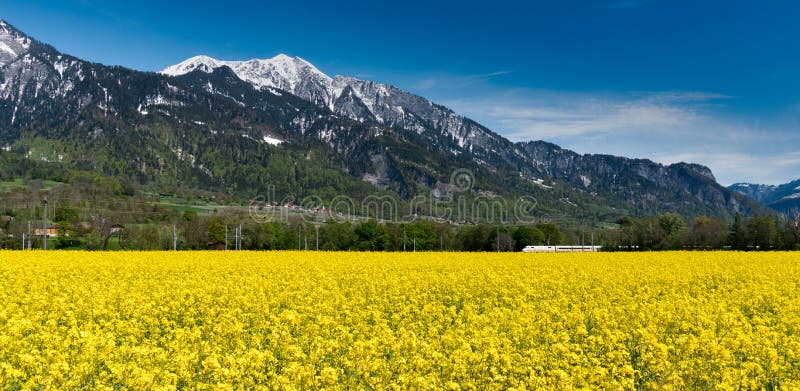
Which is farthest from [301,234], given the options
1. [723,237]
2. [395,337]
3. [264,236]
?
[395,337]

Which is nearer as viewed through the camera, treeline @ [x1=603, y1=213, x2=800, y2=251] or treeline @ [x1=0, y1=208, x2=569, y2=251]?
treeline @ [x1=603, y1=213, x2=800, y2=251]

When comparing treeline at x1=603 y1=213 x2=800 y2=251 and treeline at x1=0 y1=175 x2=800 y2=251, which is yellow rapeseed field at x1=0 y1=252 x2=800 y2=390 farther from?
treeline at x1=603 y1=213 x2=800 y2=251

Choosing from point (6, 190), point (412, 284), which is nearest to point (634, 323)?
point (412, 284)

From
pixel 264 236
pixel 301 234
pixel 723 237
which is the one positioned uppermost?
pixel 301 234

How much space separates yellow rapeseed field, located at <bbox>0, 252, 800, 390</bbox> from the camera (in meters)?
8.16

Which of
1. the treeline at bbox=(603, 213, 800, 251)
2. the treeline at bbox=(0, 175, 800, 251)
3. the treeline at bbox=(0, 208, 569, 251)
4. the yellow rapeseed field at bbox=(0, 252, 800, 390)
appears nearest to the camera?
the yellow rapeseed field at bbox=(0, 252, 800, 390)

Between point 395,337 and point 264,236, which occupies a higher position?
point 264,236

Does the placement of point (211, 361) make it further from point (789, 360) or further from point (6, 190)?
point (6, 190)

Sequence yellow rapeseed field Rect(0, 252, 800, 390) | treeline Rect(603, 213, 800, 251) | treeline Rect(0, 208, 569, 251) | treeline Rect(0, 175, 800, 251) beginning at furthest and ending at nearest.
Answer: treeline Rect(0, 208, 569, 251) → treeline Rect(0, 175, 800, 251) → treeline Rect(603, 213, 800, 251) → yellow rapeseed field Rect(0, 252, 800, 390)

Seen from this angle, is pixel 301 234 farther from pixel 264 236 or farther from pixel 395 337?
pixel 395 337

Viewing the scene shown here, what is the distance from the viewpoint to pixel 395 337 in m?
10.5

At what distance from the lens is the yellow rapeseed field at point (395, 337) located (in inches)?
321

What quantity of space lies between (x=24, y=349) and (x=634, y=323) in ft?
45.8

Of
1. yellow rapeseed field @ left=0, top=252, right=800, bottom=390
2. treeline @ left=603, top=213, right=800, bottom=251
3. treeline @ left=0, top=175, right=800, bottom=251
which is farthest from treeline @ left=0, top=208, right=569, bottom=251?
yellow rapeseed field @ left=0, top=252, right=800, bottom=390
